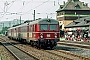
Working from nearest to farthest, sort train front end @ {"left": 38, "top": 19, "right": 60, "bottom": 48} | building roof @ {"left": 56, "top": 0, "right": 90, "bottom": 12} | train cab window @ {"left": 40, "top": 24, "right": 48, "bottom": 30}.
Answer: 1. train front end @ {"left": 38, "top": 19, "right": 60, "bottom": 48}
2. train cab window @ {"left": 40, "top": 24, "right": 48, "bottom": 30}
3. building roof @ {"left": 56, "top": 0, "right": 90, "bottom": 12}

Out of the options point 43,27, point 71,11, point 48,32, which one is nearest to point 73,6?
point 71,11

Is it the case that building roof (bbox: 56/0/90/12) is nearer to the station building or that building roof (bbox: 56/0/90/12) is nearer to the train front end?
the station building

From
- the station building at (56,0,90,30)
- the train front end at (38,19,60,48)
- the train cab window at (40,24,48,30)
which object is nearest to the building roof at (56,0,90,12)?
the station building at (56,0,90,30)

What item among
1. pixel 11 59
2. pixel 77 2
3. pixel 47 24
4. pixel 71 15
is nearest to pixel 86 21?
pixel 71 15

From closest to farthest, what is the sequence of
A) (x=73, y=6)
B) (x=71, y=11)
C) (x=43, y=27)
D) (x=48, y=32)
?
(x=48, y=32) → (x=43, y=27) → (x=71, y=11) → (x=73, y=6)

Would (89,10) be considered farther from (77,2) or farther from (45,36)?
(45,36)

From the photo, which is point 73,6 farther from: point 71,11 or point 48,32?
point 48,32

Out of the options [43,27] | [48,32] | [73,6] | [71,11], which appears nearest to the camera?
[48,32]

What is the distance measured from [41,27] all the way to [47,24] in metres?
0.66

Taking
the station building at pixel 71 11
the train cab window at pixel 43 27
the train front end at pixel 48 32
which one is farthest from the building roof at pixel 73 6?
the train cab window at pixel 43 27

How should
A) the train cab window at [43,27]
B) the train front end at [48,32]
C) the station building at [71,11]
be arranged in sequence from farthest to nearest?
the station building at [71,11] → the train cab window at [43,27] → the train front end at [48,32]

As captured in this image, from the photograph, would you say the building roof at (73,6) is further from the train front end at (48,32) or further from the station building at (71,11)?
the train front end at (48,32)

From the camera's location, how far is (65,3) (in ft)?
312

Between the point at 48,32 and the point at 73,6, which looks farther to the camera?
the point at 73,6
